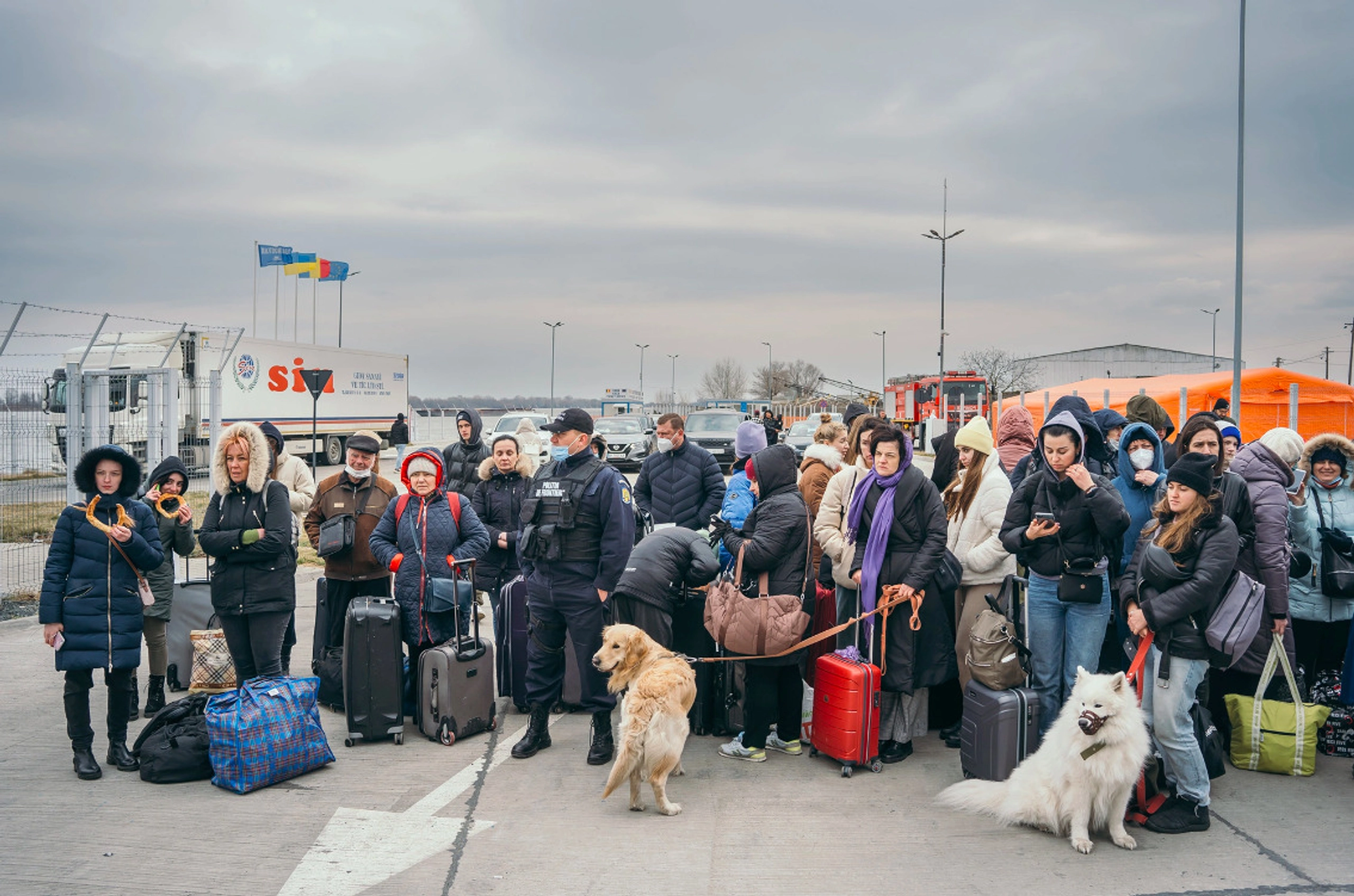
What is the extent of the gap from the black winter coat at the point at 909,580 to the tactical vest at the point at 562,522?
1.70 metres

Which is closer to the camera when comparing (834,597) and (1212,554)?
(1212,554)

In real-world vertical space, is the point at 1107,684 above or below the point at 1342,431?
below

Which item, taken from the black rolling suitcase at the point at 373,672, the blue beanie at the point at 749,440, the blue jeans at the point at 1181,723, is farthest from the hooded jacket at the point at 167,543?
the blue jeans at the point at 1181,723

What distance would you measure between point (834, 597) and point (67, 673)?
15.0 ft

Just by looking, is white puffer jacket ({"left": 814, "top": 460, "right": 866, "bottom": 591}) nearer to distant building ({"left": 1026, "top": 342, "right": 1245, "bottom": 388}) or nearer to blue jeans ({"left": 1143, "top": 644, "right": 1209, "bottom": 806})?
blue jeans ({"left": 1143, "top": 644, "right": 1209, "bottom": 806})

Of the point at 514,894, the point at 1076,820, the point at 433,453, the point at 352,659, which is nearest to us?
the point at 514,894

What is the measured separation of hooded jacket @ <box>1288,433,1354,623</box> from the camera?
17.3 feet

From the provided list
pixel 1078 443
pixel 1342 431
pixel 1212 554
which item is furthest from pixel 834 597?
pixel 1342 431

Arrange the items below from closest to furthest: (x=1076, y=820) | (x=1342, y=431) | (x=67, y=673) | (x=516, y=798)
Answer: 1. (x=1076, y=820)
2. (x=516, y=798)
3. (x=67, y=673)
4. (x=1342, y=431)

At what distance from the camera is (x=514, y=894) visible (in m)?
3.75

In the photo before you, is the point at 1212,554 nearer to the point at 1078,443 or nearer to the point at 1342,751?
the point at 1078,443

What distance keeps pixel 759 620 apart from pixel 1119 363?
78578 millimetres

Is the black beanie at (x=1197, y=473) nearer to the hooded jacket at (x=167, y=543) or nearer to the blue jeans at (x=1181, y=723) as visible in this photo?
the blue jeans at (x=1181, y=723)

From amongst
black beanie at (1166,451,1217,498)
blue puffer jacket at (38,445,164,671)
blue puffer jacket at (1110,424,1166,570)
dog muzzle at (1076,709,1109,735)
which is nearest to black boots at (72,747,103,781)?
blue puffer jacket at (38,445,164,671)
